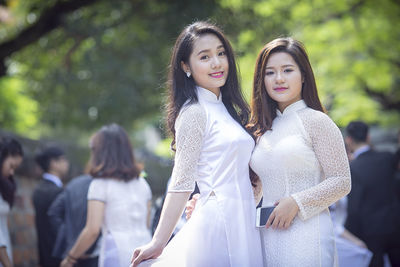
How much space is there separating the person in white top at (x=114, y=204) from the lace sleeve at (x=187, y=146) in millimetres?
1550

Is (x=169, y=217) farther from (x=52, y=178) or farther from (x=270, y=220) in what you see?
(x=52, y=178)

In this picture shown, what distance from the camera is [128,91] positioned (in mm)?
9734

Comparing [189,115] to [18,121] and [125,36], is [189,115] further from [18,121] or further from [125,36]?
[18,121]

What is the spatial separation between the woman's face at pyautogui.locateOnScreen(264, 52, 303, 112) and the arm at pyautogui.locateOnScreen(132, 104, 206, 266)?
480 mm

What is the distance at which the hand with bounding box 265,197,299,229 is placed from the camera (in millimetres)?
2668

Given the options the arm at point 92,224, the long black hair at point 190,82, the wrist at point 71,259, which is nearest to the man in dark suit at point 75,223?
the wrist at point 71,259

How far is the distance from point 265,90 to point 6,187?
8.42 feet

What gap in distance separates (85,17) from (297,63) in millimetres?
7022

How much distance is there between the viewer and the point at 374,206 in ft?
18.3

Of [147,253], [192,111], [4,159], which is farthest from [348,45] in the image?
[147,253]

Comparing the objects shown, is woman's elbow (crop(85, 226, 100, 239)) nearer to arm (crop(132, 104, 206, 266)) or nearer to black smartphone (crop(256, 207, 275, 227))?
arm (crop(132, 104, 206, 266))

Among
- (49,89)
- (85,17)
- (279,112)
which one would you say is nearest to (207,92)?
(279,112)

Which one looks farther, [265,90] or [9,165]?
[9,165]

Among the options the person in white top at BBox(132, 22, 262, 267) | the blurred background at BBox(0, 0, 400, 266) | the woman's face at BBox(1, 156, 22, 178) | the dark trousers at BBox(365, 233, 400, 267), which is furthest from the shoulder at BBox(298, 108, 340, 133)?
the blurred background at BBox(0, 0, 400, 266)
